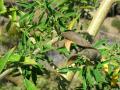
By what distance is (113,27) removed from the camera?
1191 centimetres

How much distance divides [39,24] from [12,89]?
14.8ft

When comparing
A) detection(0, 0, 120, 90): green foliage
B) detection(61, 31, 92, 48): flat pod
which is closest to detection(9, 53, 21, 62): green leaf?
detection(0, 0, 120, 90): green foliage

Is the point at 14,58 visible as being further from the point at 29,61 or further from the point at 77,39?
the point at 77,39

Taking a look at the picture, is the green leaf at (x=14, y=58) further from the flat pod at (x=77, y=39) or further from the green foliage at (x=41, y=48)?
the flat pod at (x=77, y=39)

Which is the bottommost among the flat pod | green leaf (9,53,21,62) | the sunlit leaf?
the sunlit leaf

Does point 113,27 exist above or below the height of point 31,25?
below

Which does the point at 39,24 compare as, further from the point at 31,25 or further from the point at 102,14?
the point at 102,14

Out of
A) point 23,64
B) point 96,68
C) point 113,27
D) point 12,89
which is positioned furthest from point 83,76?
point 113,27

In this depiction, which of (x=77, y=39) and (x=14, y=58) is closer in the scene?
(x=77, y=39)

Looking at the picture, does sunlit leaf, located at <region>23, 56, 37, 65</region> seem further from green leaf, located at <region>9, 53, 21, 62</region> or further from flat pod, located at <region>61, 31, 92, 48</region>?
flat pod, located at <region>61, 31, 92, 48</region>

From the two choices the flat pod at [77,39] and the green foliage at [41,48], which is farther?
the green foliage at [41,48]

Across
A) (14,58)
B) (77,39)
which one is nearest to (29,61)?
(14,58)

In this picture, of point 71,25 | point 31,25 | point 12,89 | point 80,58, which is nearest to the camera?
point 80,58

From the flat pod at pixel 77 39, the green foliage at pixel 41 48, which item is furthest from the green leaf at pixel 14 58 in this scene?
the flat pod at pixel 77 39
